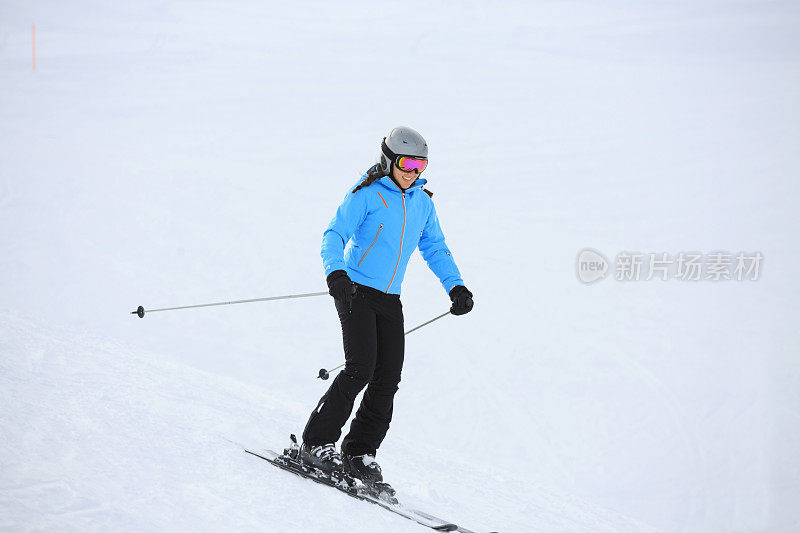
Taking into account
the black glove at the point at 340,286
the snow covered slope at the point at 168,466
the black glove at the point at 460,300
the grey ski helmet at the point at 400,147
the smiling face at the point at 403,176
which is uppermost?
the grey ski helmet at the point at 400,147

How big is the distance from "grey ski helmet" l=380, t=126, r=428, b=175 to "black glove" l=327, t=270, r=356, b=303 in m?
0.64

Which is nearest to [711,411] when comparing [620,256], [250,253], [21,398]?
[620,256]

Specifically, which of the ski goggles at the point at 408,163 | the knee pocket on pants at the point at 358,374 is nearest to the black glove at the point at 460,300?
the knee pocket on pants at the point at 358,374

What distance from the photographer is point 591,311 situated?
10.8 meters

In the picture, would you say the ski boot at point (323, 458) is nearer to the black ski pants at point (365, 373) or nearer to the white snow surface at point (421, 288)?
the black ski pants at point (365, 373)

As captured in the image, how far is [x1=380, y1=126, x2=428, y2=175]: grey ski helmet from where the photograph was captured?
379cm

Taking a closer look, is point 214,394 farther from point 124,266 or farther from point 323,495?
point 124,266

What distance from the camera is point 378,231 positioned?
3.79 metres

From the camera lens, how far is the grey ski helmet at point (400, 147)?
3793mm

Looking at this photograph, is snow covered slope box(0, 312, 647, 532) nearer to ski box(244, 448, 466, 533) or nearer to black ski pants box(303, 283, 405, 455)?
ski box(244, 448, 466, 533)

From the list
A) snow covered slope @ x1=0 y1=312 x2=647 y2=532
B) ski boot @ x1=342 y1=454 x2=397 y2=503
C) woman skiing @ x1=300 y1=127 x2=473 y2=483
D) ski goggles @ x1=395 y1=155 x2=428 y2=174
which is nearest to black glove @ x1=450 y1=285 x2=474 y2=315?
woman skiing @ x1=300 y1=127 x2=473 y2=483

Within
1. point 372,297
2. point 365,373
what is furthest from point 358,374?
point 372,297

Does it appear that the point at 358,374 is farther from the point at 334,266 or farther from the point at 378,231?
the point at 378,231

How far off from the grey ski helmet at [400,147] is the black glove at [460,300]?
2.46 feet
